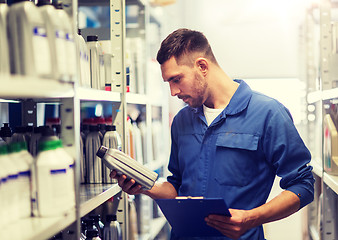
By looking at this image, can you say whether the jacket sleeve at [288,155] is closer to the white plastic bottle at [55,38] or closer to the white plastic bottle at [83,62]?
the white plastic bottle at [83,62]

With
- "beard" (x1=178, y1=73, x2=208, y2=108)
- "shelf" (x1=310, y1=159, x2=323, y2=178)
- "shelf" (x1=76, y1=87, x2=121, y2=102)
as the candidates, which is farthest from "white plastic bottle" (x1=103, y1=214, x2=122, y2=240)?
"shelf" (x1=310, y1=159, x2=323, y2=178)

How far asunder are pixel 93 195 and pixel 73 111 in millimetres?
491

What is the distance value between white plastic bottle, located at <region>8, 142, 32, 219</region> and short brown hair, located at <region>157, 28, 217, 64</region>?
100 centimetres

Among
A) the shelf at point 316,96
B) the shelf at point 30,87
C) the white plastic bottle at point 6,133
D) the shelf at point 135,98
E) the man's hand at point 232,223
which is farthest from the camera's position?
the shelf at point 316,96

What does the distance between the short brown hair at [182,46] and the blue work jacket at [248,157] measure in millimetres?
290

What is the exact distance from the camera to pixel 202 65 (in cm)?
209

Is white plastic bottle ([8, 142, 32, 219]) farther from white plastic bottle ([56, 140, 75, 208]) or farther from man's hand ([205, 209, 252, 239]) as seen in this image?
man's hand ([205, 209, 252, 239])

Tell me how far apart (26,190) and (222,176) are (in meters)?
0.95

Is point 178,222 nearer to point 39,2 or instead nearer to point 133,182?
point 133,182

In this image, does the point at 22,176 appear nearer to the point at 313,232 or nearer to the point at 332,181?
the point at 332,181

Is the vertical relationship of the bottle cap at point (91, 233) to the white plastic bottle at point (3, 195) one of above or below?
below

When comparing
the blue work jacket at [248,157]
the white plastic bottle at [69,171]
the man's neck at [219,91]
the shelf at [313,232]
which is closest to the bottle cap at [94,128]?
the blue work jacket at [248,157]

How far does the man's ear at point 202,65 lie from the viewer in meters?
2.08

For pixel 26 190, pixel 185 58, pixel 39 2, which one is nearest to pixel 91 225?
pixel 26 190
